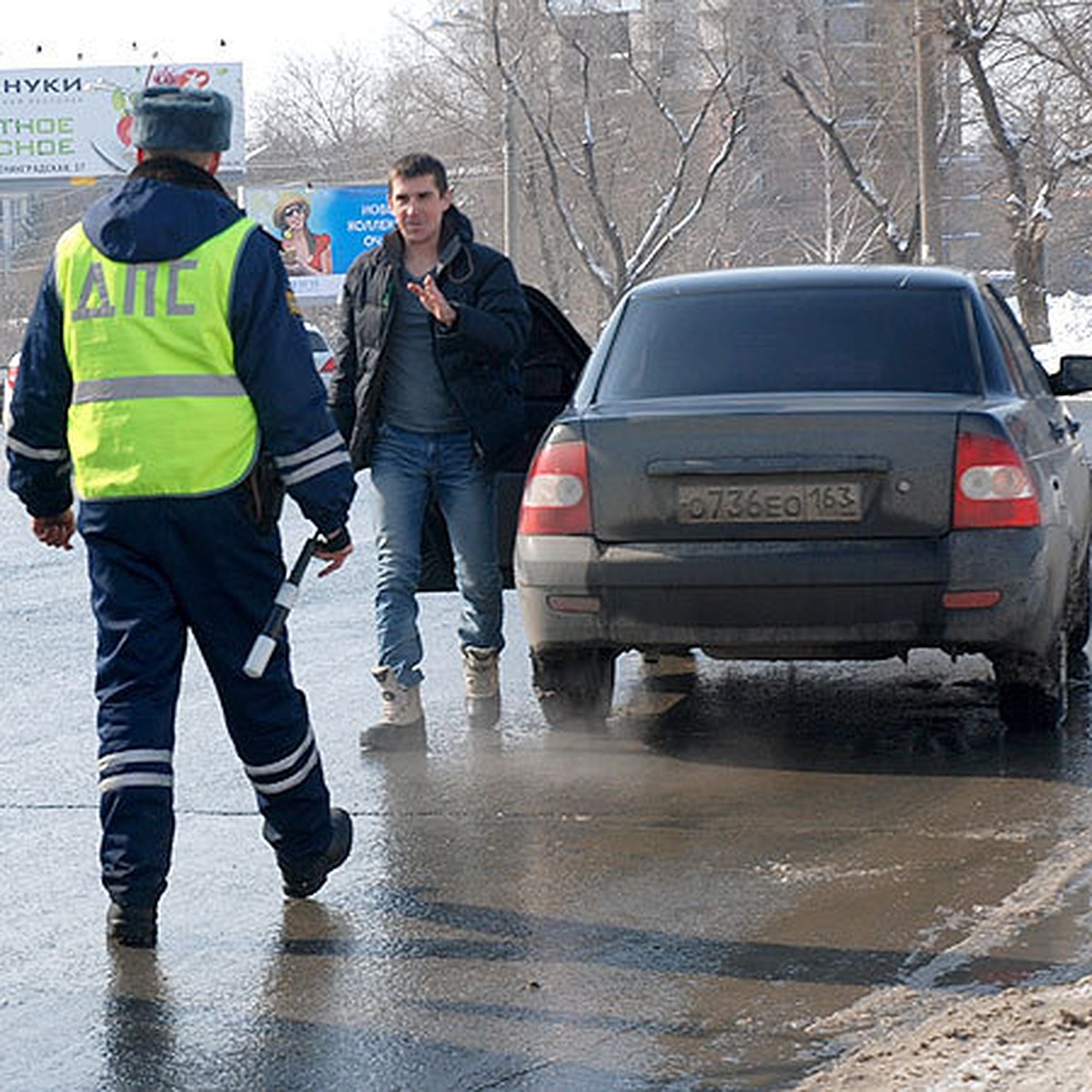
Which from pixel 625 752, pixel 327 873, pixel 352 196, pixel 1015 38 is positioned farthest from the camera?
pixel 352 196

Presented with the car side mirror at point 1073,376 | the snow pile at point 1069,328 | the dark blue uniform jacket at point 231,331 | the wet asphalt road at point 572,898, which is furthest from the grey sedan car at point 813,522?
the snow pile at point 1069,328

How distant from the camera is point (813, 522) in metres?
7.05

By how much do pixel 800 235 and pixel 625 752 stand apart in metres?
73.4

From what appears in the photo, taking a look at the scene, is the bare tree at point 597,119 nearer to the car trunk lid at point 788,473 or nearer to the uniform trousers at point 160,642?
the car trunk lid at point 788,473

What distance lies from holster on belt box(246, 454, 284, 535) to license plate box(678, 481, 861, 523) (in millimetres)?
1869

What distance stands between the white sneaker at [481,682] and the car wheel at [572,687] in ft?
0.99

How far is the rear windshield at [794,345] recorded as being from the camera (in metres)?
7.68

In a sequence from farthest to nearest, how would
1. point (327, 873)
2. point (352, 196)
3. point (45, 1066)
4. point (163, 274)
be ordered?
point (352, 196) → point (327, 873) → point (163, 274) → point (45, 1066)

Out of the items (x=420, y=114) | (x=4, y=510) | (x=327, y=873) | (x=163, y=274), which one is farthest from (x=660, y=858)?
(x=420, y=114)

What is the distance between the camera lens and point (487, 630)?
325 inches

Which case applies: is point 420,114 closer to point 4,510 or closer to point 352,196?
point 352,196

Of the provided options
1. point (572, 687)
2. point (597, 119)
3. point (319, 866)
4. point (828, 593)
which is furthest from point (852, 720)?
point (597, 119)

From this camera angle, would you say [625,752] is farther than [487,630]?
No

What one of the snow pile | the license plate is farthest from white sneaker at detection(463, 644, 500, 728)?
the snow pile
